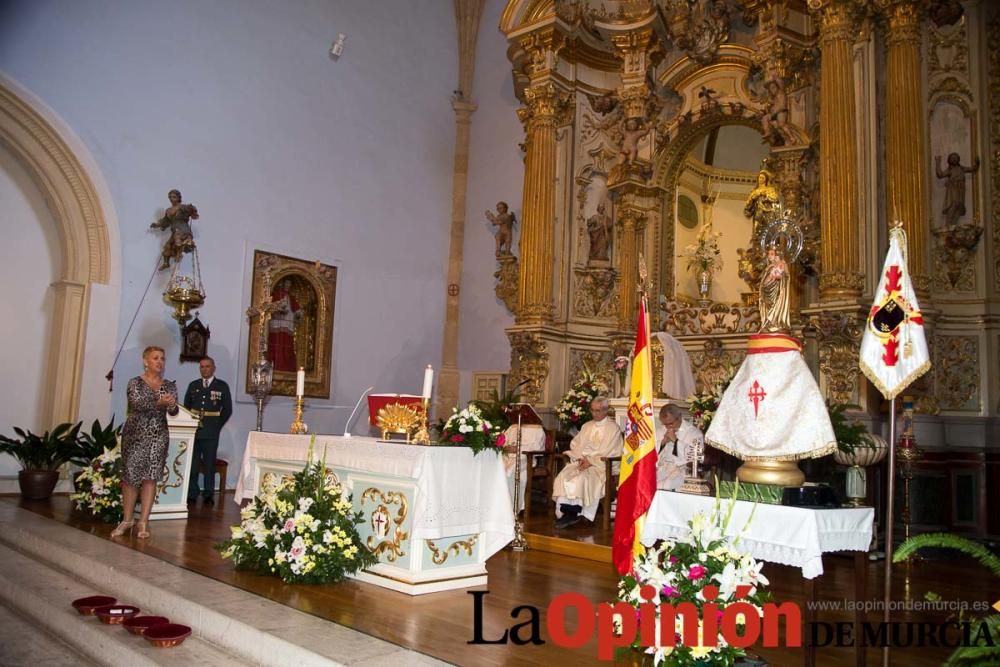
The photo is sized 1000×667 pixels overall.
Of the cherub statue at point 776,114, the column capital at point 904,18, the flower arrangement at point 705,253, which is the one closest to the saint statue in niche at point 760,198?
the cherub statue at point 776,114

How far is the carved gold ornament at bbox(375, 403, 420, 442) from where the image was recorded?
19.8ft

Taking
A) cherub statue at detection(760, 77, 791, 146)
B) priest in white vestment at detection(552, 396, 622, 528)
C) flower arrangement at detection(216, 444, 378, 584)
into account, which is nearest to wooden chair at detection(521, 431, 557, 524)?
priest in white vestment at detection(552, 396, 622, 528)

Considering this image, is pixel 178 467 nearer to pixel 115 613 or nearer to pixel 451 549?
pixel 115 613

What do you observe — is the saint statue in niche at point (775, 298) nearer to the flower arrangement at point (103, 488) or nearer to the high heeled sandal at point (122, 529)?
the high heeled sandal at point (122, 529)

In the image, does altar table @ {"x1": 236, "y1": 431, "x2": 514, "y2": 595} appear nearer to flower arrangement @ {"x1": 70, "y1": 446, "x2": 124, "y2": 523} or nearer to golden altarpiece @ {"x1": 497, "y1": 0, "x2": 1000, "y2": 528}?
flower arrangement @ {"x1": 70, "y1": 446, "x2": 124, "y2": 523}

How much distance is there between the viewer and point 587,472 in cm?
886

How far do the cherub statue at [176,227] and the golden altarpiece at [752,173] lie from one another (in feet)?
16.0

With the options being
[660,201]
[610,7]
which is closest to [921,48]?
[660,201]

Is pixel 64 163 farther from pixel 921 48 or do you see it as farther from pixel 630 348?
pixel 921 48

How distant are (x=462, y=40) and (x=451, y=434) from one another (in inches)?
A: 439

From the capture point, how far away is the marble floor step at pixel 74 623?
14.7 feet

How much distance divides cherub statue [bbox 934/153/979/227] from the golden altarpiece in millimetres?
23

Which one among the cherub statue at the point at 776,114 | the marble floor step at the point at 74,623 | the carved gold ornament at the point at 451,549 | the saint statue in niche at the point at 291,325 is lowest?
the marble floor step at the point at 74,623

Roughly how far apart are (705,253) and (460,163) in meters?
5.28
